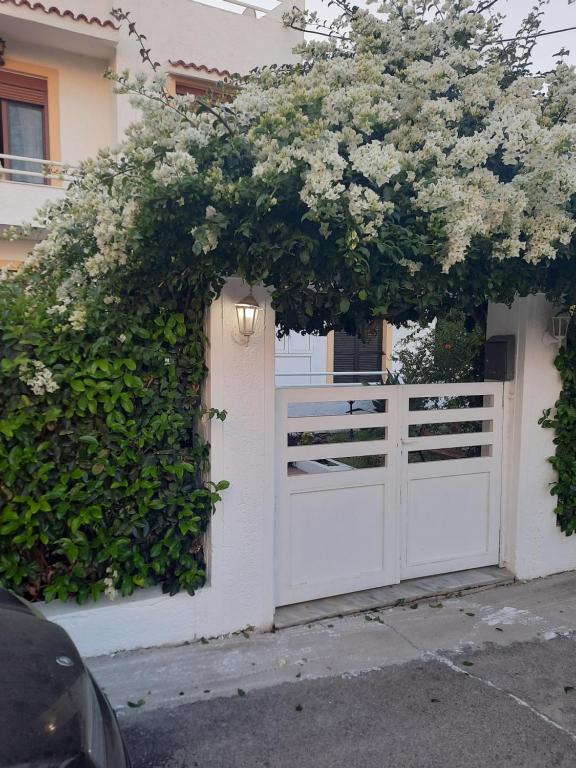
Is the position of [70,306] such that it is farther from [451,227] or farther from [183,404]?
[451,227]

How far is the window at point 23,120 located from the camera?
30.0ft

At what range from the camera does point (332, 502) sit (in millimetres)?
4430

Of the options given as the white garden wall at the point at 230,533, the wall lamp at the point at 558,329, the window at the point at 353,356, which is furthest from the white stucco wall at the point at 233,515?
the window at the point at 353,356

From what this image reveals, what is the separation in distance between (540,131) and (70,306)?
3018 millimetres

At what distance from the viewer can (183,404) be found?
3752 mm

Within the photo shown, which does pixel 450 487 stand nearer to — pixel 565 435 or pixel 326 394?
pixel 565 435

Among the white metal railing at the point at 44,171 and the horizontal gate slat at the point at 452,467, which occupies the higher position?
the white metal railing at the point at 44,171

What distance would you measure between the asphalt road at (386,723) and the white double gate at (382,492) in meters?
0.99

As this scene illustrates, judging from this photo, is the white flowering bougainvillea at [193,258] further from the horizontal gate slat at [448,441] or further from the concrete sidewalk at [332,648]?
the horizontal gate slat at [448,441]

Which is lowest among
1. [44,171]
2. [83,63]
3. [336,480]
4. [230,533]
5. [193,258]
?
[230,533]

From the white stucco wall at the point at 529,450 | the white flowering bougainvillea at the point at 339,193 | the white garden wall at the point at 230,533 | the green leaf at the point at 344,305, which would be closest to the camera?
the white flowering bougainvillea at the point at 339,193

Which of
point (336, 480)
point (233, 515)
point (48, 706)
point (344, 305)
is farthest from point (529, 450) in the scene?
point (48, 706)

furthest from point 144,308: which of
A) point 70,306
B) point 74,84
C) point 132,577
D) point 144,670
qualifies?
point 74,84

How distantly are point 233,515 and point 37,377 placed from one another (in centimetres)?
152
